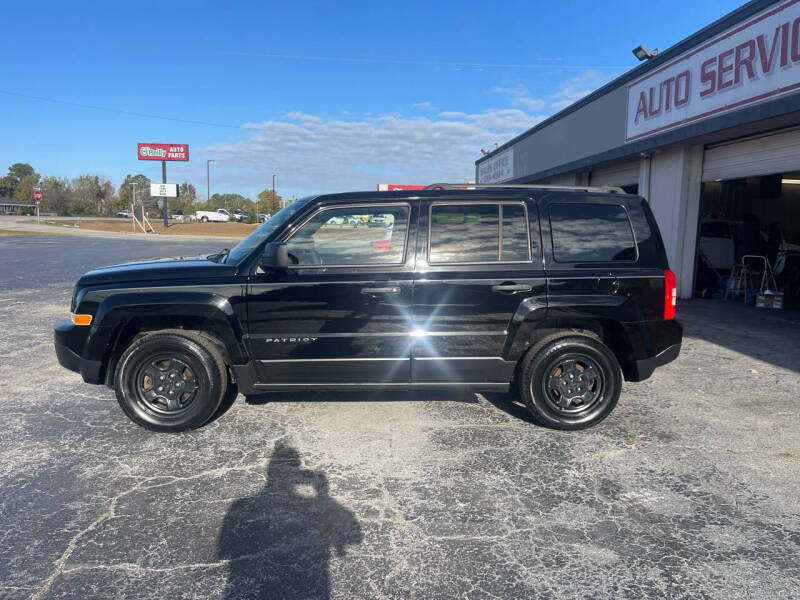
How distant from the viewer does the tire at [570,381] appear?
4168 mm

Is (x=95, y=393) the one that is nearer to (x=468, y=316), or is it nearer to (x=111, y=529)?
(x=111, y=529)

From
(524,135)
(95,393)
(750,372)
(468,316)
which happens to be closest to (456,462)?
(468,316)

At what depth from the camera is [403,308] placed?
160 inches

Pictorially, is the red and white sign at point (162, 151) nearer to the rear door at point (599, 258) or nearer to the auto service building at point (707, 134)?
the auto service building at point (707, 134)

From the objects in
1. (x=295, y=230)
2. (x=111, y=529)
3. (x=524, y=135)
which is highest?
(x=524, y=135)

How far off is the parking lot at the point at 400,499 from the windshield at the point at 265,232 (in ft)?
4.70

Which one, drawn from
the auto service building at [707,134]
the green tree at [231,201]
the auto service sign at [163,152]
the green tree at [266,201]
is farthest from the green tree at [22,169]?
the auto service building at [707,134]

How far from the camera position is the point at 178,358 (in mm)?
4102

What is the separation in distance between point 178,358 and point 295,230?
1401mm

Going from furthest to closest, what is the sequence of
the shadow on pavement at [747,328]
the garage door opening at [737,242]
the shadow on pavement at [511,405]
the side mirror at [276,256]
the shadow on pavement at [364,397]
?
1. the garage door opening at [737,242]
2. the shadow on pavement at [747,328]
3. the shadow on pavement at [364,397]
4. the shadow on pavement at [511,405]
5. the side mirror at [276,256]

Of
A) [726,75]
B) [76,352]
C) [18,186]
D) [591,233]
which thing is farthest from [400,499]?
[18,186]

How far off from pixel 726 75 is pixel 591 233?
23.0 feet

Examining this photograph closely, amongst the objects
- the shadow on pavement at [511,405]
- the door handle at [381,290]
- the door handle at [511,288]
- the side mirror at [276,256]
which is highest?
the side mirror at [276,256]

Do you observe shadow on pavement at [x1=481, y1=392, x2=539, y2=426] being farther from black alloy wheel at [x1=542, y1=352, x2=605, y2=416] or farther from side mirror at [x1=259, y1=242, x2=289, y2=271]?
side mirror at [x1=259, y1=242, x2=289, y2=271]
